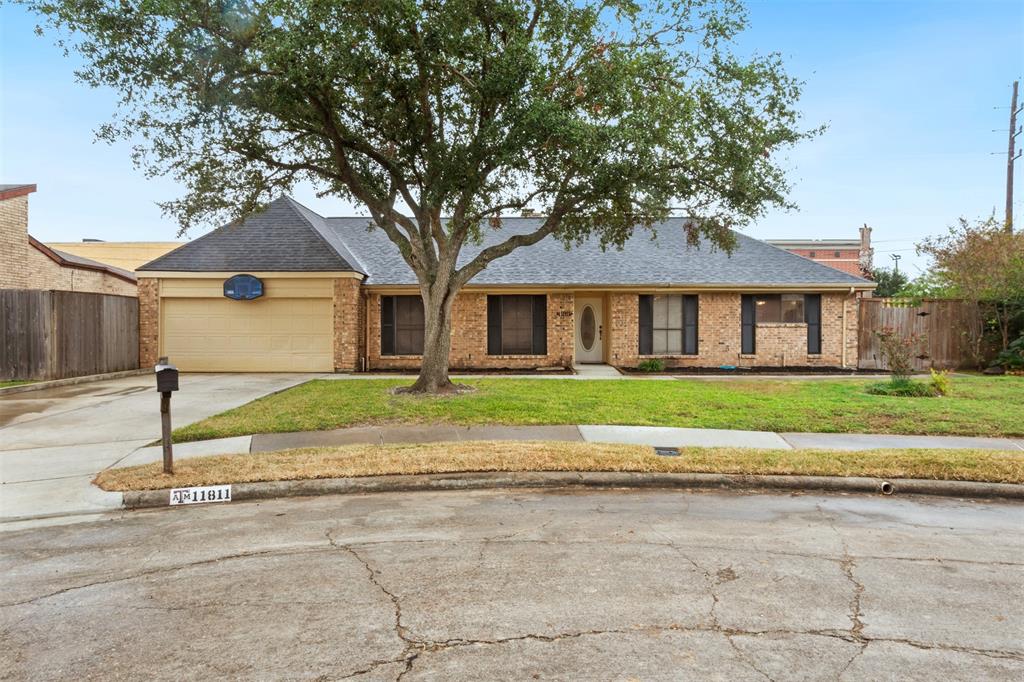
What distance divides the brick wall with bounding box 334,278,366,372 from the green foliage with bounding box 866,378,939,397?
520 inches

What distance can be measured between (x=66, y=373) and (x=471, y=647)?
16.5m

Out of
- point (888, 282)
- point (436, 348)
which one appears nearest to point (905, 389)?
point (436, 348)

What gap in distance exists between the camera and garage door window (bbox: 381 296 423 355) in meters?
19.4

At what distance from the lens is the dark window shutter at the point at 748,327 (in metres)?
19.6

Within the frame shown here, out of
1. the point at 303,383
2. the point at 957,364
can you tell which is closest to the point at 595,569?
the point at 303,383

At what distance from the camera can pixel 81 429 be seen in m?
9.70

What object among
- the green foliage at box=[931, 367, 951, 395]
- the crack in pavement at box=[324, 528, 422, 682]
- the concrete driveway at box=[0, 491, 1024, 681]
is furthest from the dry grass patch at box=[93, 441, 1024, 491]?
the green foliage at box=[931, 367, 951, 395]

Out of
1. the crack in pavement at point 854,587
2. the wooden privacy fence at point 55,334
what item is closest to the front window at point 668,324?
the crack in pavement at point 854,587

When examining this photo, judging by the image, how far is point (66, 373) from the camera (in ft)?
51.5

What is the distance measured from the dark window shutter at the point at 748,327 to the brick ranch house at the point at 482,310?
3cm

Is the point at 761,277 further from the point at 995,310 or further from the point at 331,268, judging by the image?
the point at 331,268

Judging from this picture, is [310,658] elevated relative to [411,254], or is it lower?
lower

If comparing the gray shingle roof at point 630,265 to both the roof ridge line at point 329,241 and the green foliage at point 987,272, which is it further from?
the green foliage at point 987,272

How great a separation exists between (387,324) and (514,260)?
4.56 metres
